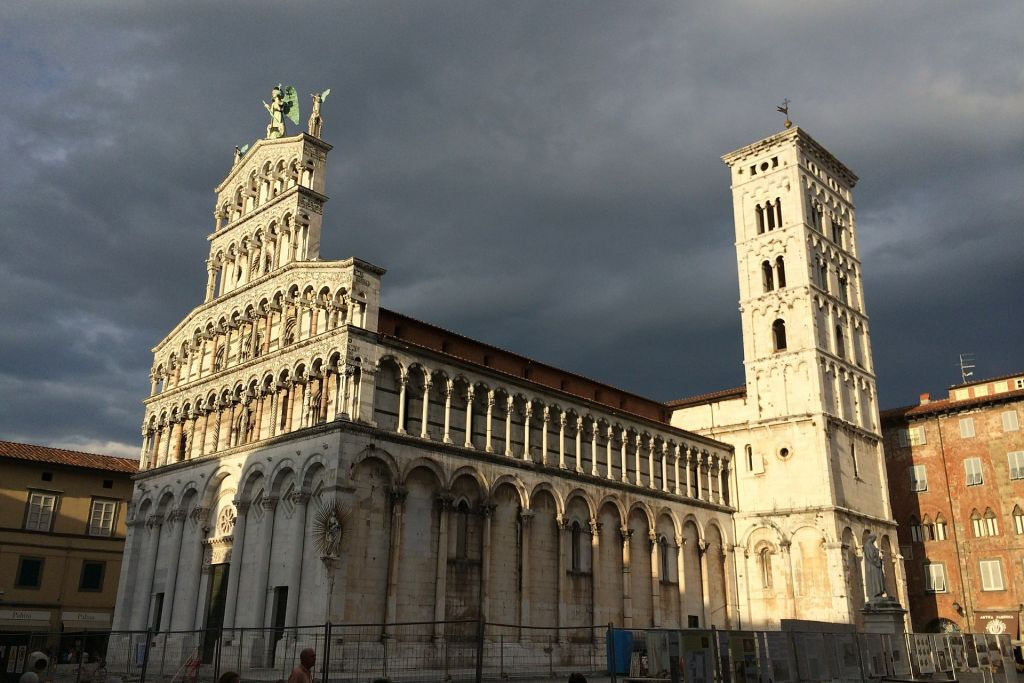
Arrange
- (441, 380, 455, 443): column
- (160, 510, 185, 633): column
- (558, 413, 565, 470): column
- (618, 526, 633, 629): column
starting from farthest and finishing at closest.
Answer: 1. (618, 526, 633, 629): column
2. (558, 413, 565, 470): column
3. (160, 510, 185, 633): column
4. (441, 380, 455, 443): column

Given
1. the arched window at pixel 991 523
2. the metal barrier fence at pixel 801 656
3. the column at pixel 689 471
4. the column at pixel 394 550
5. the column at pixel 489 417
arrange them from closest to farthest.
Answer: the metal barrier fence at pixel 801 656 < the column at pixel 394 550 < the column at pixel 489 417 < the column at pixel 689 471 < the arched window at pixel 991 523

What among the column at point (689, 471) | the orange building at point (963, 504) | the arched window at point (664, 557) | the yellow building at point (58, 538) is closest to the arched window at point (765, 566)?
the column at point (689, 471)

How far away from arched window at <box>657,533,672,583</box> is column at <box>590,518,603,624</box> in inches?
204

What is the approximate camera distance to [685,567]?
143 feet

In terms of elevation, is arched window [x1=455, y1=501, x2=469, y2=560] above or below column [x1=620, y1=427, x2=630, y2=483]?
below

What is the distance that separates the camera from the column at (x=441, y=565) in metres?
30.7

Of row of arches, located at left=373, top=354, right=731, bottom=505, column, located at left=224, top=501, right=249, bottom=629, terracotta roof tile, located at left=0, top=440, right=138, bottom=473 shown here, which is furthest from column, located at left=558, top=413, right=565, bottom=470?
terracotta roof tile, located at left=0, top=440, right=138, bottom=473

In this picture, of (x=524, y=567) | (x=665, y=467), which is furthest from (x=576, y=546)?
(x=665, y=467)

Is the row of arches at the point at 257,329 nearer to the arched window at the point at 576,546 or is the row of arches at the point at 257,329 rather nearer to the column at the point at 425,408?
the column at the point at 425,408

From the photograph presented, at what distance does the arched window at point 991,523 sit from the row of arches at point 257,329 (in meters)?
38.7

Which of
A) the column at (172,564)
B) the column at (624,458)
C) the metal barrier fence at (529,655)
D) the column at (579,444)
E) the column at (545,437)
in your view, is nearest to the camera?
the metal barrier fence at (529,655)

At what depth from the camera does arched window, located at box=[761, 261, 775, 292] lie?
51.7m

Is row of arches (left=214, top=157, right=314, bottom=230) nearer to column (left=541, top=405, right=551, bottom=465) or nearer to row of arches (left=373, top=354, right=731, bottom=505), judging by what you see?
row of arches (left=373, top=354, right=731, bottom=505)

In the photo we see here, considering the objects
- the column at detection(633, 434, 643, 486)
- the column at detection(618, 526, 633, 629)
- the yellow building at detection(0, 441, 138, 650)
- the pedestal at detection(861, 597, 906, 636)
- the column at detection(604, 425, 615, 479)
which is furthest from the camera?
the yellow building at detection(0, 441, 138, 650)
